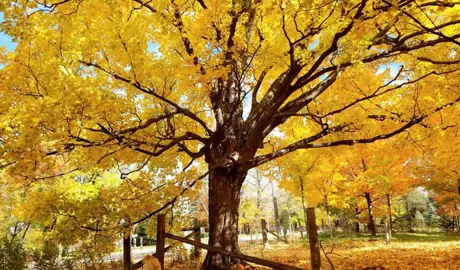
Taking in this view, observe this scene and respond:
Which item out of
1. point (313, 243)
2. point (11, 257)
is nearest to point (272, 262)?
point (313, 243)

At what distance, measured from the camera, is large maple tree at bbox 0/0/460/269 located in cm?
432

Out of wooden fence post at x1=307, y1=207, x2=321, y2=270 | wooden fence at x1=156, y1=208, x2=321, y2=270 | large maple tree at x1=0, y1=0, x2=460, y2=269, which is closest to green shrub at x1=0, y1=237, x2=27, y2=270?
large maple tree at x1=0, y1=0, x2=460, y2=269

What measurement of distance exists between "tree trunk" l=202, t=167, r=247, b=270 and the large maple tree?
2 cm

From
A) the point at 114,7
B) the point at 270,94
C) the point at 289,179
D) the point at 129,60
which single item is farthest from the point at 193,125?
the point at 289,179

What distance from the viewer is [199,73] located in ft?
18.1

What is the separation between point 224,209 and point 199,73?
2.76 m

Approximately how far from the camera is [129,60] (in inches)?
207

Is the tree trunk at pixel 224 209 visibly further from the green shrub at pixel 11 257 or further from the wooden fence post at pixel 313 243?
the green shrub at pixel 11 257

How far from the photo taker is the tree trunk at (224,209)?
6367 mm

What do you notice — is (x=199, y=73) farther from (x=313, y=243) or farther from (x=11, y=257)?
(x=11, y=257)

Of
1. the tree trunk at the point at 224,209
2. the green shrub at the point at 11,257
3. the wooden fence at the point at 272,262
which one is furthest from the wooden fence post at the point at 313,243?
the green shrub at the point at 11,257

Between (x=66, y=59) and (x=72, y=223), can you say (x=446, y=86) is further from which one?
(x=72, y=223)

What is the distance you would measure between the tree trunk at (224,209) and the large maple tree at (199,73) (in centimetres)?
2

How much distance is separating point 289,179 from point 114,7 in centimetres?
1411
